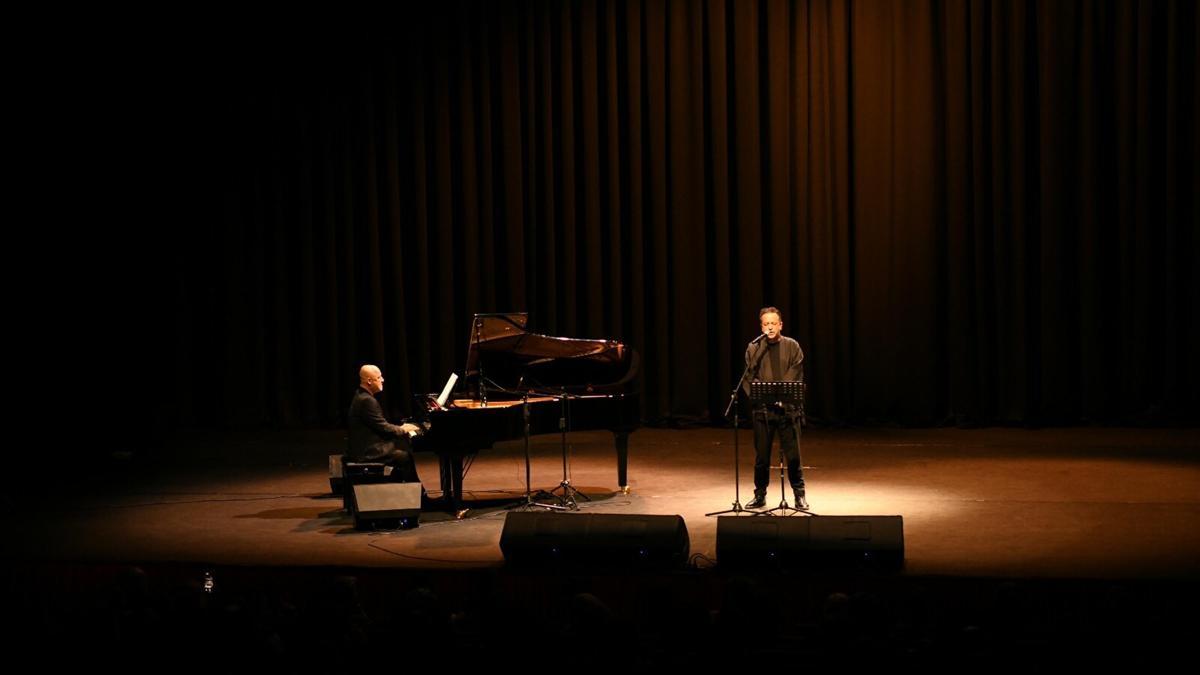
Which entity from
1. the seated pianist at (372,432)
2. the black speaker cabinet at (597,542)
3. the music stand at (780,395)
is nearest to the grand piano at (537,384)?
the seated pianist at (372,432)

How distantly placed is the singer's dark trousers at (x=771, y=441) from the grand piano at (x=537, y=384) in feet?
3.68

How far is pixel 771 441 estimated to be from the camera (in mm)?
9289

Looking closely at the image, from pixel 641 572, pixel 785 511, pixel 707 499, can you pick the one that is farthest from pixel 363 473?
pixel 641 572

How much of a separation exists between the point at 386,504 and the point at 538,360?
1.58 m

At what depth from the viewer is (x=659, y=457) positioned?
40.2 ft

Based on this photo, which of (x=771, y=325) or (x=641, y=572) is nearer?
(x=641, y=572)

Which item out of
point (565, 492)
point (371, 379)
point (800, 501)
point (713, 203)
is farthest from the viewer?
point (713, 203)

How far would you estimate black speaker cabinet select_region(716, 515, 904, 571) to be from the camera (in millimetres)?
7184

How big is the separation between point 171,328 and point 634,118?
5593 mm

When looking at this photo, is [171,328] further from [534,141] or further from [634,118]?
[634,118]

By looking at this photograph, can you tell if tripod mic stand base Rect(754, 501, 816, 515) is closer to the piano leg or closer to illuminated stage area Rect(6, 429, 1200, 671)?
illuminated stage area Rect(6, 429, 1200, 671)

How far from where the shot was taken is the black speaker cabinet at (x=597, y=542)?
7383 mm

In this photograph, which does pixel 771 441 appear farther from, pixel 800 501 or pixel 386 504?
pixel 386 504

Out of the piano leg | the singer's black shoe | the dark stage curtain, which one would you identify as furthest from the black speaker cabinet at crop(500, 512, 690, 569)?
the dark stage curtain
